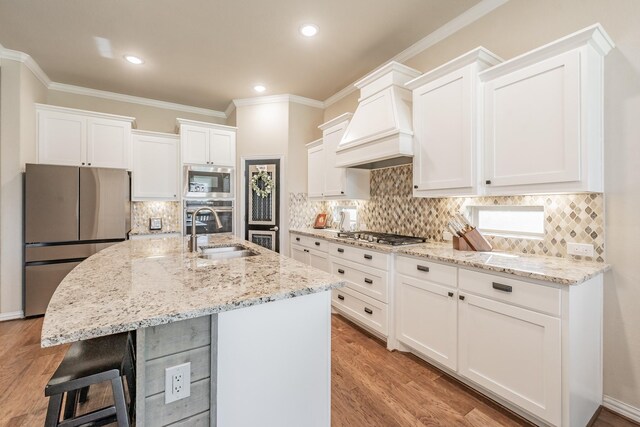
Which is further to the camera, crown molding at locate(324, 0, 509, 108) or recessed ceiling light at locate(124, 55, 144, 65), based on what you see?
recessed ceiling light at locate(124, 55, 144, 65)

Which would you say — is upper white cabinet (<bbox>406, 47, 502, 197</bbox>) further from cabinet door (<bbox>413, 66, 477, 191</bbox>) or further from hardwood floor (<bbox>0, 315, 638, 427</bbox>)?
hardwood floor (<bbox>0, 315, 638, 427</bbox>)

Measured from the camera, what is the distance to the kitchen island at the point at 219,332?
0.96m

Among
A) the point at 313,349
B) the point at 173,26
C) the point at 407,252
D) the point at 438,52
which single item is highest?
the point at 173,26

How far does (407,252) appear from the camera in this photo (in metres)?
2.36

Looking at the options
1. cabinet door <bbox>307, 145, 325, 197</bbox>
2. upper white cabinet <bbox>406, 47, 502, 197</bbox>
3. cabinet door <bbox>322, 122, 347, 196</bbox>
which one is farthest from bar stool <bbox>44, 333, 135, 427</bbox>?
cabinet door <bbox>307, 145, 325, 197</bbox>

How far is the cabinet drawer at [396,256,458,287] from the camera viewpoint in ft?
6.70

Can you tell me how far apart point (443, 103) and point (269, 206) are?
9.55 feet

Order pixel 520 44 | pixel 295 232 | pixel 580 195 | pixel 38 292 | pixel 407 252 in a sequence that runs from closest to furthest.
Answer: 1. pixel 580 195
2. pixel 520 44
3. pixel 407 252
4. pixel 38 292
5. pixel 295 232

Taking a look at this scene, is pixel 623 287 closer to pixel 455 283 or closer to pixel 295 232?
pixel 455 283

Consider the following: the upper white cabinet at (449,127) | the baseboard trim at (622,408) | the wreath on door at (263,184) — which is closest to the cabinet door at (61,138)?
the wreath on door at (263,184)

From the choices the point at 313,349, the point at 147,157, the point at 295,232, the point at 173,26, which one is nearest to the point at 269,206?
the point at 295,232

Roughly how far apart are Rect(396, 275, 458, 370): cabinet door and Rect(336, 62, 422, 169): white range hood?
117cm

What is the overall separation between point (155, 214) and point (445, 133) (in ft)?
Result: 14.0

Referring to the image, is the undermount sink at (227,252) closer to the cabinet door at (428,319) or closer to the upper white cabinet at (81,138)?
the cabinet door at (428,319)
